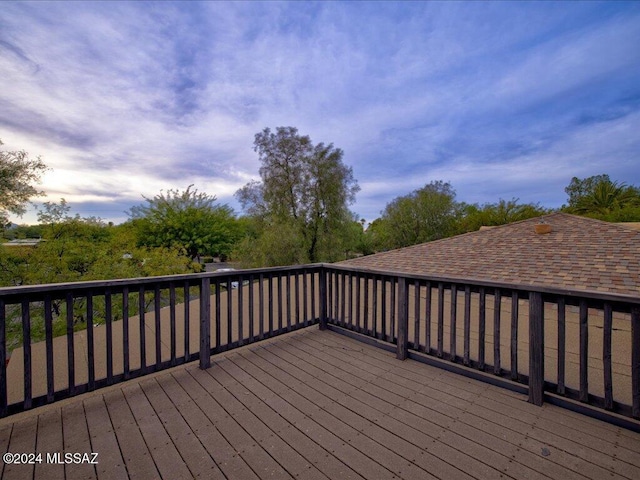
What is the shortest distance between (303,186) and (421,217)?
13064mm

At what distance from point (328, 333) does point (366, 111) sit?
15408 millimetres

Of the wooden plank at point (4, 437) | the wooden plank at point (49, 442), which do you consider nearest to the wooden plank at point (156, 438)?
the wooden plank at point (49, 442)

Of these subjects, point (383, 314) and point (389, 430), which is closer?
point (389, 430)

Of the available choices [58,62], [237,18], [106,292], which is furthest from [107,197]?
[106,292]

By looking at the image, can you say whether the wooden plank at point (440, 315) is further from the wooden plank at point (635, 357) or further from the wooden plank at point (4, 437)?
the wooden plank at point (4, 437)

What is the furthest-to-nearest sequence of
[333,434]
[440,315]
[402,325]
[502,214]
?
[502,214] < [402,325] < [440,315] < [333,434]

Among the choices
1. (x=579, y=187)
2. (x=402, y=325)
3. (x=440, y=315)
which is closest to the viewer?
(x=440, y=315)

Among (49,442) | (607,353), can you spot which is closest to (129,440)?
(49,442)

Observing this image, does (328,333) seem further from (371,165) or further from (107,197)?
(371,165)

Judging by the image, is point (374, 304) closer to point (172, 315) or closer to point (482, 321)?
point (482, 321)

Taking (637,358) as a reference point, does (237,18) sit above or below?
above

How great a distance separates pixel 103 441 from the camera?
5.44 ft

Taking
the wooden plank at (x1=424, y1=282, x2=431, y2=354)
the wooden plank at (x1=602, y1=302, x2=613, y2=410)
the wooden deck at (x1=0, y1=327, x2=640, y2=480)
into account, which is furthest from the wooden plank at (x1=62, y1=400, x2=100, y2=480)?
the wooden plank at (x1=602, y1=302, x2=613, y2=410)

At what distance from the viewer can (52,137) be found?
8984 mm
